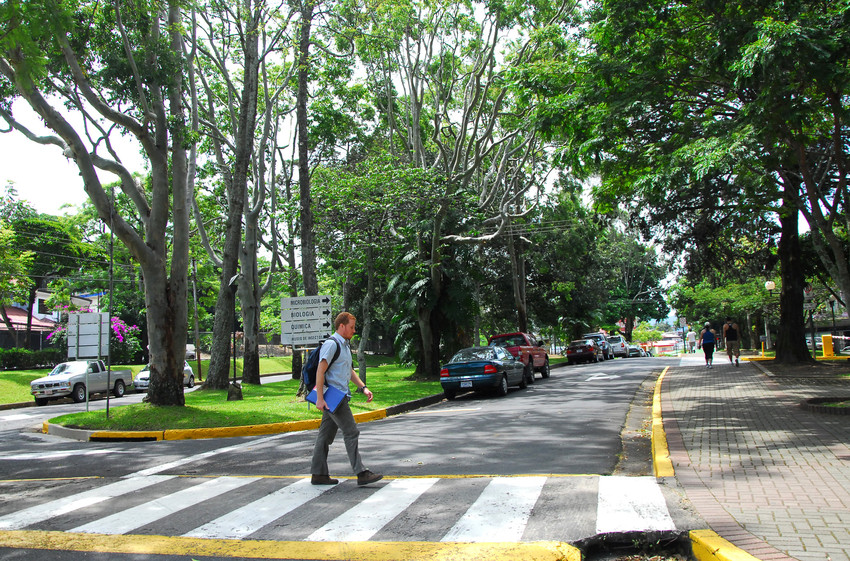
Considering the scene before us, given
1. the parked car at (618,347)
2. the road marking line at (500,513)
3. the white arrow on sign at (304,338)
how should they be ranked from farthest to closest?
the parked car at (618,347) → the white arrow on sign at (304,338) → the road marking line at (500,513)

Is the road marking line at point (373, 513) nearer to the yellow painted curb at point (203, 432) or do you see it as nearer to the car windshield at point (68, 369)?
the yellow painted curb at point (203, 432)

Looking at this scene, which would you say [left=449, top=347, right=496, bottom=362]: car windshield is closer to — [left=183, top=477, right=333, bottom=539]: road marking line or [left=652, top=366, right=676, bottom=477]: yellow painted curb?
[left=652, top=366, right=676, bottom=477]: yellow painted curb

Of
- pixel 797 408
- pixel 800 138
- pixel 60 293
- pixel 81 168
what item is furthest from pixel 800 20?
pixel 60 293

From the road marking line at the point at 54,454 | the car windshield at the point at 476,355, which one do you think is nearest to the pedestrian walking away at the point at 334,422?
the road marking line at the point at 54,454

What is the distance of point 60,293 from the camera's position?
136ft

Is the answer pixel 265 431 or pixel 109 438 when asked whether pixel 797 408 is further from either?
pixel 109 438

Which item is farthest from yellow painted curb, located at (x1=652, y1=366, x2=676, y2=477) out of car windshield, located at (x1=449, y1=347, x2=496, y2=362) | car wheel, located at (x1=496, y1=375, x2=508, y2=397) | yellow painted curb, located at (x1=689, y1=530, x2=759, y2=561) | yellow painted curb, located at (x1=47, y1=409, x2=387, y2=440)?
car windshield, located at (x1=449, y1=347, x2=496, y2=362)

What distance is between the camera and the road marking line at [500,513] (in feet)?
15.2

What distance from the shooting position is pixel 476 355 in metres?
17.5

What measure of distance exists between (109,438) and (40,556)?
772 cm

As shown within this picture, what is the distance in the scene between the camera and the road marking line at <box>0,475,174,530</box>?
5445 mm

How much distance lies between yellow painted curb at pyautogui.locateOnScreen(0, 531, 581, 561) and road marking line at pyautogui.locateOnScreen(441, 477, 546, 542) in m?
0.21

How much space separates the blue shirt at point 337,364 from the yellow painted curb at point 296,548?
205cm

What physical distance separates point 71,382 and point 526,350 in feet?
53.6
